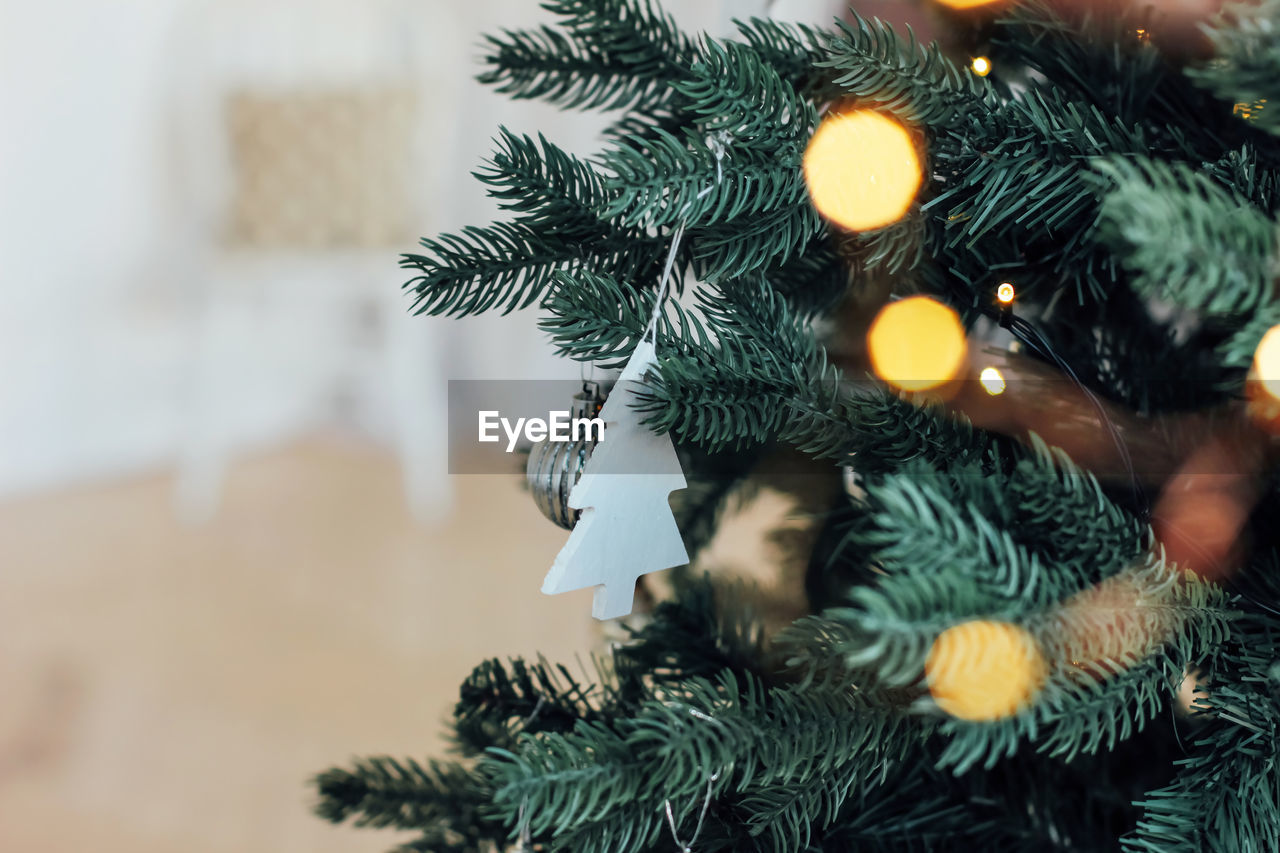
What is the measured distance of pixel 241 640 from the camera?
1366 mm

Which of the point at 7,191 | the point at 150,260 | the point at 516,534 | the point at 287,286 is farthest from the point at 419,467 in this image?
the point at 7,191

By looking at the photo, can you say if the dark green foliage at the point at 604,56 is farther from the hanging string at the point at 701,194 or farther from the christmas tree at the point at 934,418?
the hanging string at the point at 701,194

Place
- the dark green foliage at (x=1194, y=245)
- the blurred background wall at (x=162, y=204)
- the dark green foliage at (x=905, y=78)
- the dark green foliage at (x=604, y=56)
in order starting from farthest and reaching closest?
the blurred background wall at (x=162, y=204)
the dark green foliage at (x=604, y=56)
the dark green foliage at (x=905, y=78)
the dark green foliage at (x=1194, y=245)

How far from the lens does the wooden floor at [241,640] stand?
39.8 inches

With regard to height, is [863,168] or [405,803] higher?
[863,168]

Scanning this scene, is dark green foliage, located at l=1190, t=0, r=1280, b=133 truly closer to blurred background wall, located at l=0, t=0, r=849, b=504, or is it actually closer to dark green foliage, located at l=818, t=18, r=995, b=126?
dark green foliage, located at l=818, t=18, r=995, b=126

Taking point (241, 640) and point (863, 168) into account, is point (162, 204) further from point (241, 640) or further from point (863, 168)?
point (863, 168)

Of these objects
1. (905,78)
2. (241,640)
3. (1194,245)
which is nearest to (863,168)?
(905,78)

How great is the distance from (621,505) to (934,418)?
0.35 ft

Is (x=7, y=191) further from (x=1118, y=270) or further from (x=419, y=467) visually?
(x=1118, y=270)

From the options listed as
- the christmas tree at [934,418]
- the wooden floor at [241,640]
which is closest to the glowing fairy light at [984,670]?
the christmas tree at [934,418]

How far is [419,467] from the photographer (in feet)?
6.36

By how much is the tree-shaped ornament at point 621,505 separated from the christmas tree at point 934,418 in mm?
20

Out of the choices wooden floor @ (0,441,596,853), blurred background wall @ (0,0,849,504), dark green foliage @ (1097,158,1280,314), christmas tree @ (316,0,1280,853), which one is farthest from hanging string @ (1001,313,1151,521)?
blurred background wall @ (0,0,849,504)
